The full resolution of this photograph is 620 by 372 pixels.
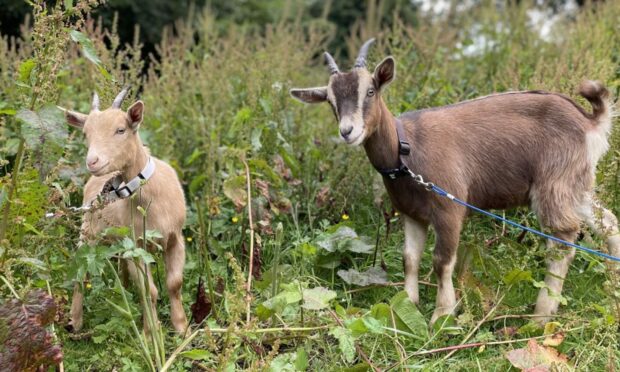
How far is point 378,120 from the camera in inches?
150

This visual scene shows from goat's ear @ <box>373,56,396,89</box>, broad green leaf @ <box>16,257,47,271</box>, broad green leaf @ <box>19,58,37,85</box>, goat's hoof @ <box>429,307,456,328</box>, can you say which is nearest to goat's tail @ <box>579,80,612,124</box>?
goat's ear @ <box>373,56,396,89</box>

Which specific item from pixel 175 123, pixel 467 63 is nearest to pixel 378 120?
pixel 175 123

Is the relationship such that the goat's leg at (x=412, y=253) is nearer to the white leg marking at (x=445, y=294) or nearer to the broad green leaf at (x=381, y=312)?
the white leg marking at (x=445, y=294)

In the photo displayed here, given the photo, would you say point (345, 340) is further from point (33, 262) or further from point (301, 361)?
point (33, 262)

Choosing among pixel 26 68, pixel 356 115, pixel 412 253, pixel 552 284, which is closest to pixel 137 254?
pixel 26 68

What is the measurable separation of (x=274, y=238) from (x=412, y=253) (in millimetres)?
1114

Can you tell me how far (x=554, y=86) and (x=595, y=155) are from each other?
130 centimetres

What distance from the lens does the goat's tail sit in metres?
3.93

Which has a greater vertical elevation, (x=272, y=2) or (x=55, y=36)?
(x=55, y=36)

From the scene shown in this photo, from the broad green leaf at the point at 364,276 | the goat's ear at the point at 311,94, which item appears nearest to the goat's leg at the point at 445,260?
the broad green leaf at the point at 364,276

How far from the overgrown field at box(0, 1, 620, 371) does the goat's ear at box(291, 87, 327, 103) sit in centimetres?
78

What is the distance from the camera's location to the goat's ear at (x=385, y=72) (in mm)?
3715

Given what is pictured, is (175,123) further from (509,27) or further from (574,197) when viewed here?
(509,27)

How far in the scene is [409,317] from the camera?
3725 mm
